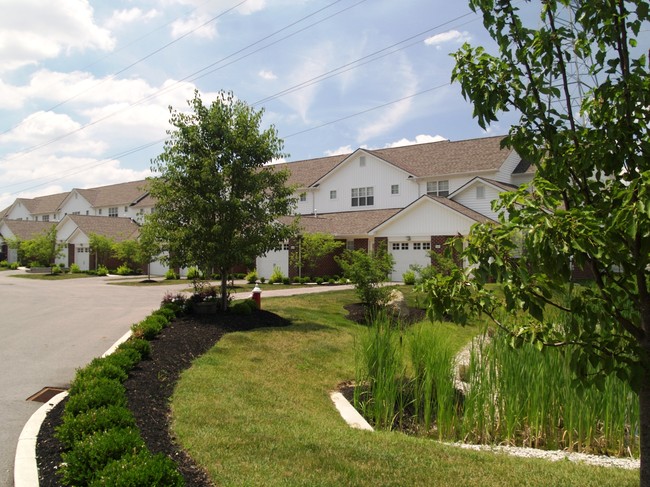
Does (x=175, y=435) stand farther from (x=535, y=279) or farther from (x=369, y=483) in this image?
(x=535, y=279)

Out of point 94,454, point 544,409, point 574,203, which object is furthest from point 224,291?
point 574,203

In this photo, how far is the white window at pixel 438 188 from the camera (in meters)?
35.9

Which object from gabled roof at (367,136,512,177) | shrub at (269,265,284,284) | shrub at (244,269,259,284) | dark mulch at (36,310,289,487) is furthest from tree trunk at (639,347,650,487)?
shrub at (244,269,259,284)

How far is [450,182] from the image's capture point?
117ft

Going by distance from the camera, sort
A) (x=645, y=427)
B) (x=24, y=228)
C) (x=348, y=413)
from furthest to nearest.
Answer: (x=24, y=228) < (x=348, y=413) < (x=645, y=427)

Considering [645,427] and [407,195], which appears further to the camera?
[407,195]

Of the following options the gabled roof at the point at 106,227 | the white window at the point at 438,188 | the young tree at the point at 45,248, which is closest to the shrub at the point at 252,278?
the white window at the point at 438,188

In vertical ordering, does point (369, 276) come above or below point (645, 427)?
above

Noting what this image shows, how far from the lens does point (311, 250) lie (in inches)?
1246

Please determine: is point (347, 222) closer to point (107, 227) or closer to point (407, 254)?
point (407, 254)

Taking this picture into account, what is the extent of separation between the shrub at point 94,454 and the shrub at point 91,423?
43cm

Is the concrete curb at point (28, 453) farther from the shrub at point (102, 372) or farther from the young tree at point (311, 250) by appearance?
the young tree at point (311, 250)

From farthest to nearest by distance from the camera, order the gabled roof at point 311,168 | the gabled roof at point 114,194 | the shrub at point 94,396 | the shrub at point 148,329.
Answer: the gabled roof at point 114,194 → the gabled roof at point 311,168 → the shrub at point 148,329 → the shrub at point 94,396

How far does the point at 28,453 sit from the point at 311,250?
26.4 meters
